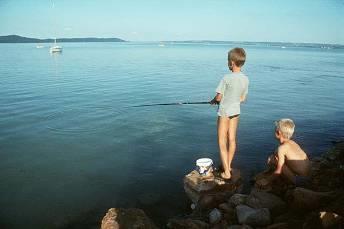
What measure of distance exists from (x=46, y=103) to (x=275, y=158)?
14.5 meters

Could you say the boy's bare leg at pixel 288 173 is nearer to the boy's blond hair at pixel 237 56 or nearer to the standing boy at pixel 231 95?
the standing boy at pixel 231 95

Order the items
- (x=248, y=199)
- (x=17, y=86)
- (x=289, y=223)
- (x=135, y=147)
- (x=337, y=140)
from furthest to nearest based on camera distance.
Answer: (x=17, y=86)
(x=337, y=140)
(x=135, y=147)
(x=248, y=199)
(x=289, y=223)

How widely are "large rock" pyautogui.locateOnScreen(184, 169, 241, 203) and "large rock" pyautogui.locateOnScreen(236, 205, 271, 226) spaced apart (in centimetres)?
127

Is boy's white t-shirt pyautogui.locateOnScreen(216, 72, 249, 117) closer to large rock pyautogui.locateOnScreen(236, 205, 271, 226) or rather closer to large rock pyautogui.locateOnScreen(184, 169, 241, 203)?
large rock pyautogui.locateOnScreen(184, 169, 241, 203)

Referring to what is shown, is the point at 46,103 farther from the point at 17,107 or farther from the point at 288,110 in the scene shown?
the point at 288,110

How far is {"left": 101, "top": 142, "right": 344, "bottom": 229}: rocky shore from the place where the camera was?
463 cm

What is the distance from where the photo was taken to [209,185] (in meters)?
6.54

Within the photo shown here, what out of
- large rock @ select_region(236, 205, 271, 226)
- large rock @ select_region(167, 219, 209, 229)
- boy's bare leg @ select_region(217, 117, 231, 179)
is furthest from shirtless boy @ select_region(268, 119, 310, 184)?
large rock @ select_region(167, 219, 209, 229)

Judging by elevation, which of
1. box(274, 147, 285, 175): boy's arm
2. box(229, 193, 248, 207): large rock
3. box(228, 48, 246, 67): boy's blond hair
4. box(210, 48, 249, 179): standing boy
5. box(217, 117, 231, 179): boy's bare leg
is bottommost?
box(229, 193, 248, 207): large rock

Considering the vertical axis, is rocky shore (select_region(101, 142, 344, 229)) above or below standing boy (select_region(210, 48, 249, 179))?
below

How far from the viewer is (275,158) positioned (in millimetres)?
6426

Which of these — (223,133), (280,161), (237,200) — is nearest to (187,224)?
(237,200)

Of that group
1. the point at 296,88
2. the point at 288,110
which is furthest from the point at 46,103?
the point at 296,88

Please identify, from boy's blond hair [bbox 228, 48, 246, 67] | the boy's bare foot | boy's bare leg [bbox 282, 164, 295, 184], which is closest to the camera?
boy's blond hair [bbox 228, 48, 246, 67]
